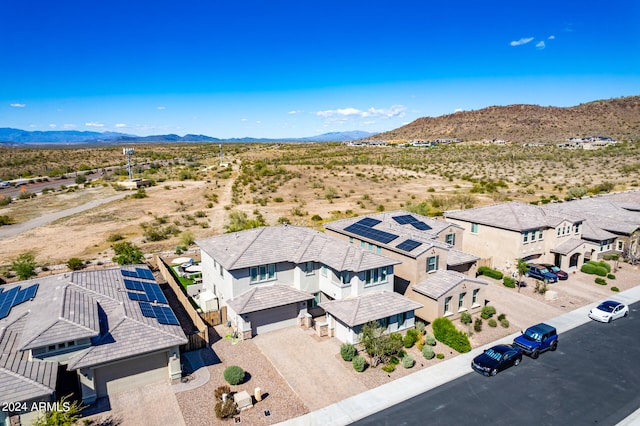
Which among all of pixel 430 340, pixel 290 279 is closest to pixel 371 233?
pixel 290 279

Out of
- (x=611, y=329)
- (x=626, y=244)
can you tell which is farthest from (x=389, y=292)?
(x=626, y=244)

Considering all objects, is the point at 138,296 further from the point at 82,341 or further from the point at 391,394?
the point at 391,394

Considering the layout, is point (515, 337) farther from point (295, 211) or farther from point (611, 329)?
point (295, 211)

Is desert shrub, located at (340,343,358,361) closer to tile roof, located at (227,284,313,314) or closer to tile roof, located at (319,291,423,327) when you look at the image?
tile roof, located at (319,291,423,327)

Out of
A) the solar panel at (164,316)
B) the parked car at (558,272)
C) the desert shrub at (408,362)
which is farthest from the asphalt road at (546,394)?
the solar panel at (164,316)

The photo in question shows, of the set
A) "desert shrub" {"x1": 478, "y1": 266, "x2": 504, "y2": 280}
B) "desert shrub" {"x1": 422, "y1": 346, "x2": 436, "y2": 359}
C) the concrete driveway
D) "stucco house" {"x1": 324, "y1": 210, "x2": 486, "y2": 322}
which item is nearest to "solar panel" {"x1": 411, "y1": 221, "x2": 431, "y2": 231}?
"stucco house" {"x1": 324, "y1": 210, "x2": 486, "y2": 322}

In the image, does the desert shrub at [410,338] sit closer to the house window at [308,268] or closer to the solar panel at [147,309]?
the house window at [308,268]
